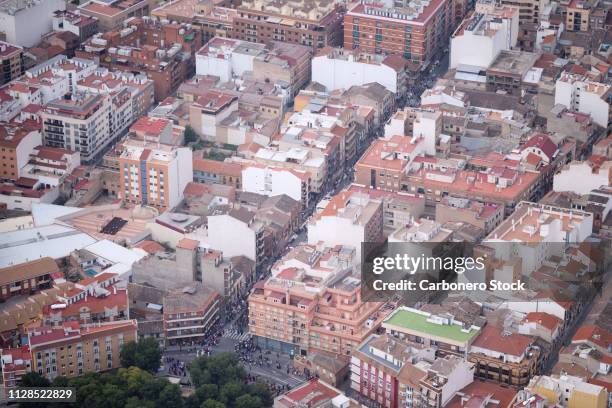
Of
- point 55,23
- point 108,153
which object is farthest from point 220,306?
point 55,23

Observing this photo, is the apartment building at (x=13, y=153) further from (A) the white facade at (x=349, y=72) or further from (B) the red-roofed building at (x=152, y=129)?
(A) the white facade at (x=349, y=72)

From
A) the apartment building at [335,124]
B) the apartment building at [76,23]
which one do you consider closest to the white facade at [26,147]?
the apartment building at [335,124]

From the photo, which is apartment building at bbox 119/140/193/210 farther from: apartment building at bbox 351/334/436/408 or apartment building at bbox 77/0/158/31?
apartment building at bbox 77/0/158/31

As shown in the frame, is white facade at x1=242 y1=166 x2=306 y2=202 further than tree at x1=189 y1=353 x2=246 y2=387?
Yes

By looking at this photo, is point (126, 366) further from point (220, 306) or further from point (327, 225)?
point (327, 225)

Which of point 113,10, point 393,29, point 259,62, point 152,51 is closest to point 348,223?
point 259,62

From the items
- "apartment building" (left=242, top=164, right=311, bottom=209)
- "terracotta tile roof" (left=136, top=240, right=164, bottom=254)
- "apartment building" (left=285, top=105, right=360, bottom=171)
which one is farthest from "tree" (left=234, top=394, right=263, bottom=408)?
"apartment building" (left=285, top=105, right=360, bottom=171)
